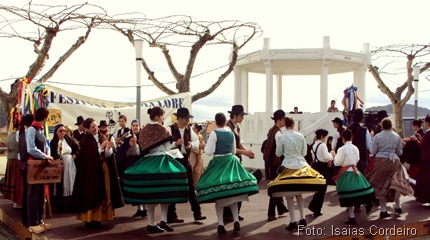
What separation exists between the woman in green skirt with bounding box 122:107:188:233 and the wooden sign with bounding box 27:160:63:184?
3.20 feet

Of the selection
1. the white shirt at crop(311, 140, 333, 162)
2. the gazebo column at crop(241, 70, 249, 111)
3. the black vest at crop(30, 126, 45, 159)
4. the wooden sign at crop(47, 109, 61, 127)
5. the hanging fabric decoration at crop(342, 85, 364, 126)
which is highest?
the gazebo column at crop(241, 70, 249, 111)

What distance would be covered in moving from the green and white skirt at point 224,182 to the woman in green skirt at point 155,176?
29 centimetres

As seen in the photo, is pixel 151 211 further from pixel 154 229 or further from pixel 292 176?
pixel 292 176

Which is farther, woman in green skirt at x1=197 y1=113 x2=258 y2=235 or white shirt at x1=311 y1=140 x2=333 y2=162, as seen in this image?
white shirt at x1=311 y1=140 x2=333 y2=162

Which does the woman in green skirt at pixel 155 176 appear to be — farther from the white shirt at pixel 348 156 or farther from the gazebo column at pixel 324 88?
the gazebo column at pixel 324 88

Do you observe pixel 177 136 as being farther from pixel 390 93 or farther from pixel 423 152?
pixel 390 93

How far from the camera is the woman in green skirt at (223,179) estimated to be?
7262 mm

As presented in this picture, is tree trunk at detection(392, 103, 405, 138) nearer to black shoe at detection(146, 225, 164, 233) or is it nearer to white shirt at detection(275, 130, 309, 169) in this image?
white shirt at detection(275, 130, 309, 169)

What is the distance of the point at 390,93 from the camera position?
20719mm

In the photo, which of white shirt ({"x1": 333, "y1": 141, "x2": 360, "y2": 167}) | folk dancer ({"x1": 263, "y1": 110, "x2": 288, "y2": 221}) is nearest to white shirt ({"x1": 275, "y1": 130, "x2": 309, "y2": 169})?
folk dancer ({"x1": 263, "y1": 110, "x2": 288, "y2": 221})

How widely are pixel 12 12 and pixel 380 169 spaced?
29.0 feet

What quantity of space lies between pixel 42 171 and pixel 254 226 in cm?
314

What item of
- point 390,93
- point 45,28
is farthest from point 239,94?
point 45,28

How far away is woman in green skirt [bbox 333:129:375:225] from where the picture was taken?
8367 mm
